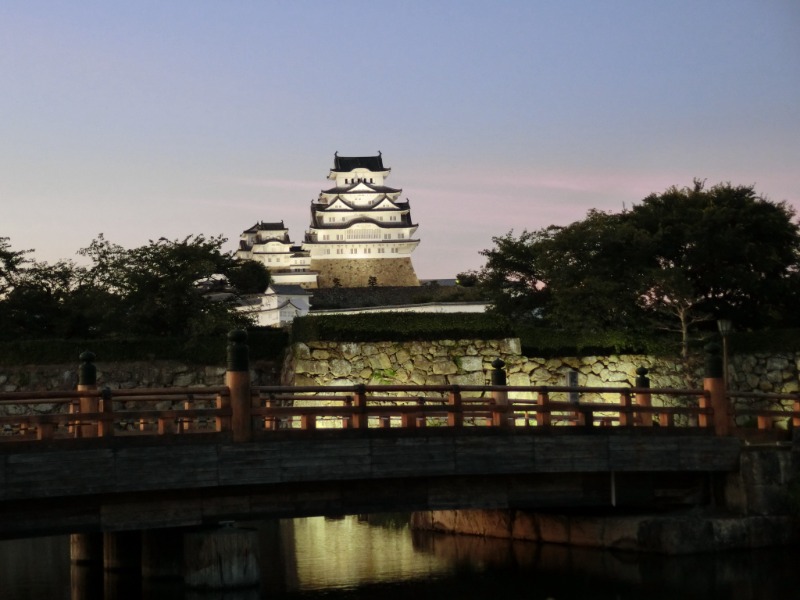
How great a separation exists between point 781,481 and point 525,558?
4253mm

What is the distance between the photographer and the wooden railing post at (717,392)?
21.4 metres

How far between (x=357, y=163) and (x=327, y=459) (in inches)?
3841

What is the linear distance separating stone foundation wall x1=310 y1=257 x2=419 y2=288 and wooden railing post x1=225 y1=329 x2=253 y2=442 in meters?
90.8

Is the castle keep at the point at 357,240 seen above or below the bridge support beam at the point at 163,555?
above

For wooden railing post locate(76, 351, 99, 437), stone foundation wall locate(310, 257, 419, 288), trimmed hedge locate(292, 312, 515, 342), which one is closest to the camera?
wooden railing post locate(76, 351, 99, 437)

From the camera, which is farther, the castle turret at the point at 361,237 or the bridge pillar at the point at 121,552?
the castle turret at the point at 361,237

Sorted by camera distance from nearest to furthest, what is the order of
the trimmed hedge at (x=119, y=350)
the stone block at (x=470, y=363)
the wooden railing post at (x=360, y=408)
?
the wooden railing post at (x=360, y=408), the stone block at (x=470, y=363), the trimmed hedge at (x=119, y=350)

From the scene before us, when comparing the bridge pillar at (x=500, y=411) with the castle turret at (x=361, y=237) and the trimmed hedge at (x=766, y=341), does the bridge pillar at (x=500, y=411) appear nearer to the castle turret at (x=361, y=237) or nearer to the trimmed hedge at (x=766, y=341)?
the trimmed hedge at (x=766, y=341)

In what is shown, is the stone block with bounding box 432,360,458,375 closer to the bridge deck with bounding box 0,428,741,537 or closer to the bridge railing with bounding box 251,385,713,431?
the bridge railing with bounding box 251,385,713,431

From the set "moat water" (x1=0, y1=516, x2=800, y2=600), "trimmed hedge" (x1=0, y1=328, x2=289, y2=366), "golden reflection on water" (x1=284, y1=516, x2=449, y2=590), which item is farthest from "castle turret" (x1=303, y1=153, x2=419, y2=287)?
"moat water" (x1=0, y1=516, x2=800, y2=600)

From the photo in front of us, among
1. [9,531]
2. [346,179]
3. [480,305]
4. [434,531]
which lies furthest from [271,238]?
[9,531]

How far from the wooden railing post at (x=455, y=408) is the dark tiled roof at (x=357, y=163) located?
312 feet

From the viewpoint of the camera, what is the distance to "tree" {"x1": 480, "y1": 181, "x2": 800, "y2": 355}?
120 feet

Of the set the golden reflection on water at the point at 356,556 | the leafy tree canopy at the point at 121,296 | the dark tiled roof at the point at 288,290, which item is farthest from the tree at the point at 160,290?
the dark tiled roof at the point at 288,290
